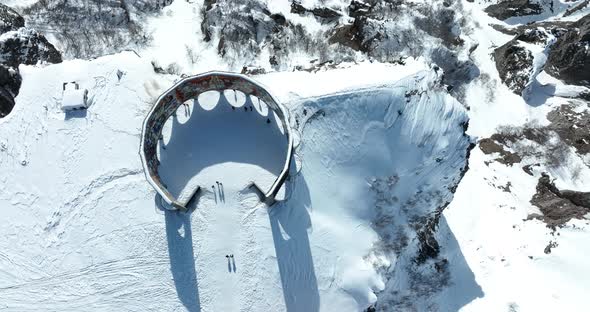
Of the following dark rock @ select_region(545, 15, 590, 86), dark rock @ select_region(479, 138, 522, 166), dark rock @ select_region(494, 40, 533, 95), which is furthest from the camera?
dark rock @ select_region(545, 15, 590, 86)

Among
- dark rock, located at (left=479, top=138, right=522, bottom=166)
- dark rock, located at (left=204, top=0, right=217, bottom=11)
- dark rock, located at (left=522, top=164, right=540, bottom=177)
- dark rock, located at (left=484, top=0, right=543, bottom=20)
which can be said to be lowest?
dark rock, located at (left=522, top=164, right=540, bottom=177)

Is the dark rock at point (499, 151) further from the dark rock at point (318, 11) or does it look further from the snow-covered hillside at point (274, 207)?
the dark rock at point (318, 11)

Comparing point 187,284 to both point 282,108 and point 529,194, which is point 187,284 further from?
point 529,194

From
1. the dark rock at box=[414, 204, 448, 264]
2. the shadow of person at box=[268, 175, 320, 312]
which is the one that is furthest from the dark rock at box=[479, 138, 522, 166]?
the shadow of person at box=[268, 175, 320, 312]

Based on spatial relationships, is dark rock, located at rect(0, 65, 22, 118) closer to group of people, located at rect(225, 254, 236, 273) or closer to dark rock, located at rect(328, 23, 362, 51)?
group of people, located at rect(225, 254, 236, 273)

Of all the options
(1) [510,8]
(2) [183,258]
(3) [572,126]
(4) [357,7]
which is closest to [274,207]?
(2) [183,258]

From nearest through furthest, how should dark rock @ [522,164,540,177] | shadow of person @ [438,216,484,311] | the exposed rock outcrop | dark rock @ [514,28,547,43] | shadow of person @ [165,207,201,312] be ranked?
shadow of person @ [165,207,201,312], shadow of person @ [438,216,484,311], the exposed rock outcrop, dark rock @ [522,164,540,177], dark rock @ [514,28,547,43]
